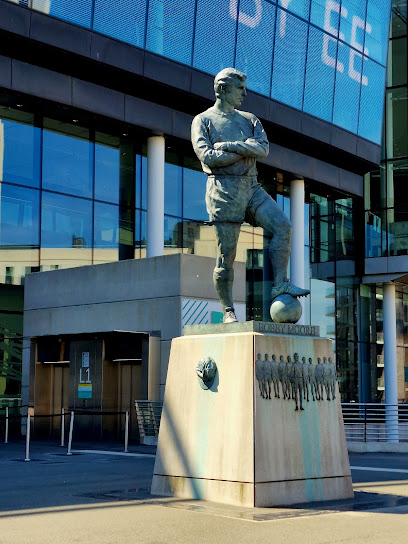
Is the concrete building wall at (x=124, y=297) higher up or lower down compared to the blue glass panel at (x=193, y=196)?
lower down

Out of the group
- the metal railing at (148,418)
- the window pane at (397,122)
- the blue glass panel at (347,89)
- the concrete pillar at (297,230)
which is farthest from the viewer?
the window pane at (397,122)

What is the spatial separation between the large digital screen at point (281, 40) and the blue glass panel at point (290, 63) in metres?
0.03

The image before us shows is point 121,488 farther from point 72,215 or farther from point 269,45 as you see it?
point 269,45

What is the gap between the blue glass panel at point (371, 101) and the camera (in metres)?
32.7

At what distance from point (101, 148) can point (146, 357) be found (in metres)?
9.67

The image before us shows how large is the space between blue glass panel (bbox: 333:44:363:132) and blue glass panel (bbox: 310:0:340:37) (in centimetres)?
80

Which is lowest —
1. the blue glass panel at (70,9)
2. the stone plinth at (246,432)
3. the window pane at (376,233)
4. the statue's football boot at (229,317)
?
the stone plinth at (246,432)

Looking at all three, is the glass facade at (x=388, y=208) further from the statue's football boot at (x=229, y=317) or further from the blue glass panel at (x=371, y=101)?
the statue's football boot at (x=229, y=317)

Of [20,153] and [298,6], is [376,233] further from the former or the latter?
[20,153]

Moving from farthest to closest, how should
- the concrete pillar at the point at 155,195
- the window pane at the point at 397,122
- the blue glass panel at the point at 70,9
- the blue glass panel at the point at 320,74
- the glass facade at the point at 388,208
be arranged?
the window pane at the point at 397,122
the glass facade at the point at 388,208
the blue glass panel at the point at 320,74
the concrete pillar at the point at 155,195
the blue glass panel at the point at 70,9

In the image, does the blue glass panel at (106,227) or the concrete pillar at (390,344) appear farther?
the concrete pillar at (390,344)

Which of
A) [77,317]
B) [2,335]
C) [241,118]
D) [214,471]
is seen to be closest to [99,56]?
[77,317]

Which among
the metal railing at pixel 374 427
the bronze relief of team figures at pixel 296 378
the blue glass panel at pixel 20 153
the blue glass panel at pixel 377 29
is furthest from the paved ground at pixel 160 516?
the blue glass panel at pixel 377 29

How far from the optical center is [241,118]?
10.3 m
